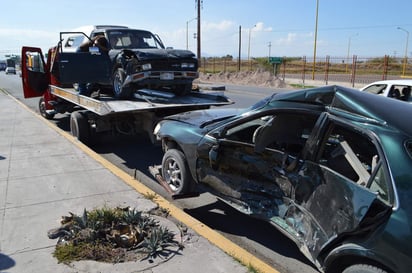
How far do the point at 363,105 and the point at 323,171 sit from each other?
61 cm

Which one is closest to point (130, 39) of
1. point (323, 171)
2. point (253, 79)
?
point (323, 171)

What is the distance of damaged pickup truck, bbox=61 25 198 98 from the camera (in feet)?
28.3

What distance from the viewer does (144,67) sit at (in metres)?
8.59

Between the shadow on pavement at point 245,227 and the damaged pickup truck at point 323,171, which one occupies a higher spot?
the damaged pickup truck at point 323,171

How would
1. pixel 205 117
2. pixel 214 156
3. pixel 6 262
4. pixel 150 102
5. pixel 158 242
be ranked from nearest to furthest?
1. pixel 6 262
2. pixel 158 242
3. pixel 214 156
4. pixel 205 117
5. pixel 150 102

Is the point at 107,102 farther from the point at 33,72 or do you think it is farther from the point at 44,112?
the point at 44,112

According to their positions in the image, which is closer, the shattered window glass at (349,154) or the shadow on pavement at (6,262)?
the shattered window glass at (349,154)

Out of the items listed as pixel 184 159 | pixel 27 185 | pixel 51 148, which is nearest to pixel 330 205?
pixel 184 159

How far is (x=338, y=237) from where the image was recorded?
2947 millimetres

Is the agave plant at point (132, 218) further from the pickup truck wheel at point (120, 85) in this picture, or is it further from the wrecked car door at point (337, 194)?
the pickup truck wheel at point (120, 85)

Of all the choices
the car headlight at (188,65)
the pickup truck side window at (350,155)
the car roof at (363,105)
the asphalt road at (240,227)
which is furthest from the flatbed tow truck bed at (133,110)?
the pickup truck side window at (350,155)

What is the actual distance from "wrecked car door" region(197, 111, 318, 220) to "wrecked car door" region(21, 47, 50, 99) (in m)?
9.20

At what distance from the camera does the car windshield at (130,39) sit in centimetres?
984

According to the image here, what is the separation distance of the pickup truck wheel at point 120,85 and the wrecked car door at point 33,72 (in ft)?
13.5
